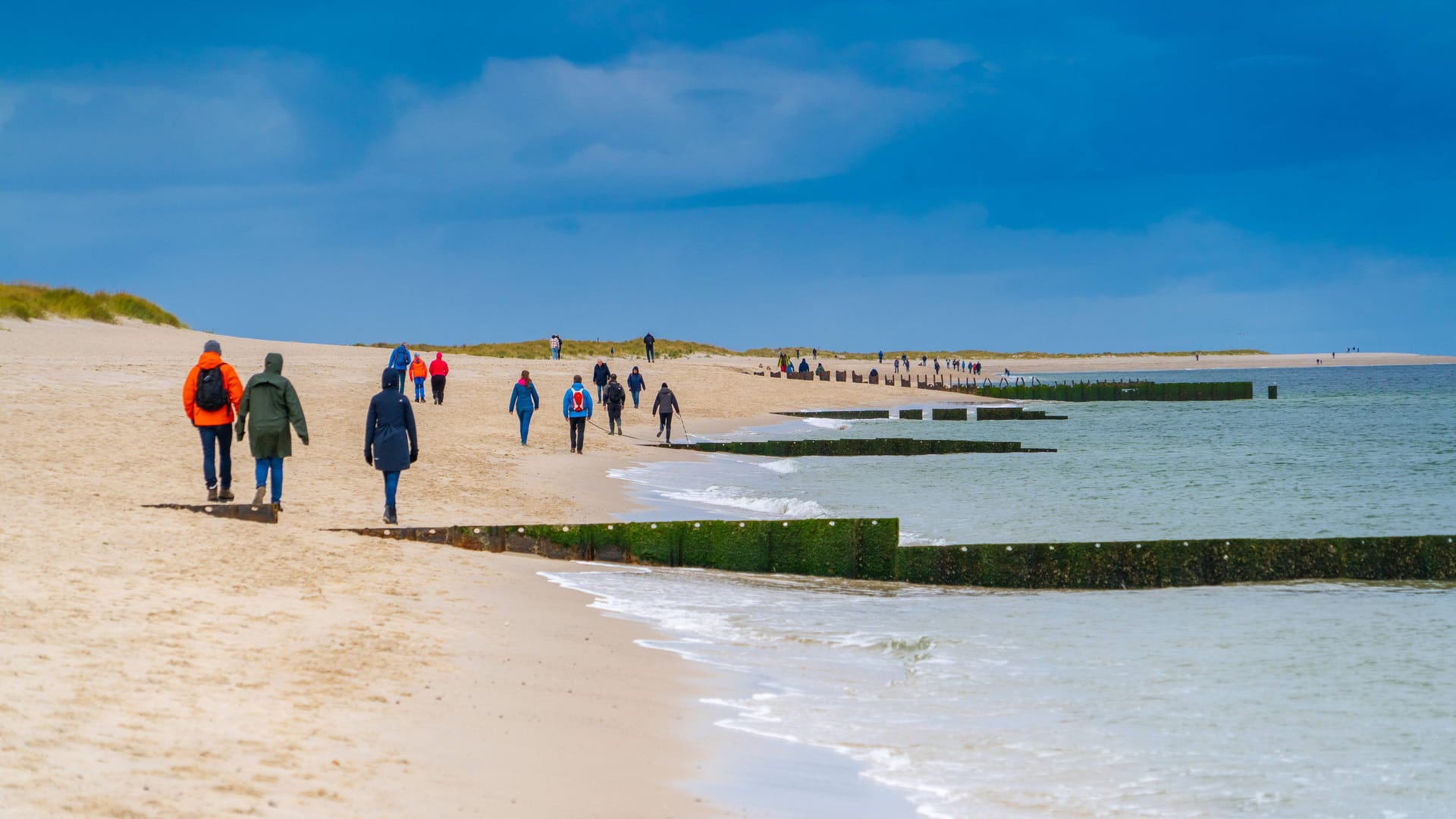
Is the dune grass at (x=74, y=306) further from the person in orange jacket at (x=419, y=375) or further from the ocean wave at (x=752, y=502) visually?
the ocean wave at (x=752, y=502)

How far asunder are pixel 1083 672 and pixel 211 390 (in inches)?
377

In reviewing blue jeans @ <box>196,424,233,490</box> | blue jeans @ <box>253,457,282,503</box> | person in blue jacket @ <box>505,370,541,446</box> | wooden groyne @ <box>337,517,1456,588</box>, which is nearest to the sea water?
wooden groyne @ <box>337,517,1456,588</box>

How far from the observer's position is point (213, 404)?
1322 cm

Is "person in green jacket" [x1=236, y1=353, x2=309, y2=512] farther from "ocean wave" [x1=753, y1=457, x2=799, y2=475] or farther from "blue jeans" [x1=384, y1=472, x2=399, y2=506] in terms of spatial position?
"ocean wave" [x1=753, y1=457, x2=799, y2=475]

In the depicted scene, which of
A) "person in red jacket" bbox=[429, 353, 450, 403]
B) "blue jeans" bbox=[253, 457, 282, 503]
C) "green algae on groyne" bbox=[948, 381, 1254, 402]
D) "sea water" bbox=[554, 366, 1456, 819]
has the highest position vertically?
"green algae on groyne" bbox=[948, 381, 1254, 402]

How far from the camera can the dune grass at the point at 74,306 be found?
45.4 m

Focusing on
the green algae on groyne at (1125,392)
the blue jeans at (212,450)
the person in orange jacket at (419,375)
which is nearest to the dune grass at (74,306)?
the person in orange jacket at (419,375)

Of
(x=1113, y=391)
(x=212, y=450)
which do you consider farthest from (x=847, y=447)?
(x=1113, y=391)

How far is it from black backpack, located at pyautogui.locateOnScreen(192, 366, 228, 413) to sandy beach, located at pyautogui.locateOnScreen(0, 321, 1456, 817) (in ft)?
4.29

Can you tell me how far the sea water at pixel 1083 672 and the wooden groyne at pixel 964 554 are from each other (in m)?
0.38

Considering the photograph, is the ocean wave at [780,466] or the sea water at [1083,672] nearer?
the sea water at [1083,672]

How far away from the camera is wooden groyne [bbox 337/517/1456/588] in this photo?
14531mm

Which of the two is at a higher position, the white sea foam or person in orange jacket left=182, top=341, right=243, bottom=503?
person in orange jacket left=182, top=341, right=243, bottom=503

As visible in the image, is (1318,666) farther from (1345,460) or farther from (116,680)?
(1345,460)
